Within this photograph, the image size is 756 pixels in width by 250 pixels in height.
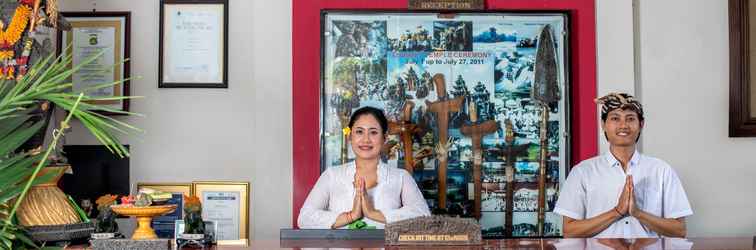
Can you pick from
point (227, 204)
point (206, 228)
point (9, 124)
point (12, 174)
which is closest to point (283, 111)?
point (227, 204)

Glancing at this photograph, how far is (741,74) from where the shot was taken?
474 cm

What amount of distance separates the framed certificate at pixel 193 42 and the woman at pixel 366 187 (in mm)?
897

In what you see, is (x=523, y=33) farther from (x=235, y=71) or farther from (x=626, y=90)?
(x=235, y=71)

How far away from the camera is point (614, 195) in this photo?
408 cm

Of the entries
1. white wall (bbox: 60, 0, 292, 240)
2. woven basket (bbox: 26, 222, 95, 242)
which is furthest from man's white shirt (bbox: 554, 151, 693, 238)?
woven basket (bbox: 26, 222, 95, 242)

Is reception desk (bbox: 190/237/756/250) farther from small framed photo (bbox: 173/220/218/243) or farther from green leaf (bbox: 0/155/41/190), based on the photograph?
green leaf (bbox: 0/155/41/190)

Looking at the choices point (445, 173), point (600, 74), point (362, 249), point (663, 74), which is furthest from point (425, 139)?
point (362, 249)

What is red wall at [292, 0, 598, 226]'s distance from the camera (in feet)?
15.7

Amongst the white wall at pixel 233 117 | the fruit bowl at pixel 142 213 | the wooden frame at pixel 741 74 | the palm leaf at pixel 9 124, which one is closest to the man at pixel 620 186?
the wooden frame at pixel 741 74

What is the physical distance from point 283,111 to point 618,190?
176cm

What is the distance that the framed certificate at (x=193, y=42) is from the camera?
4785 mm

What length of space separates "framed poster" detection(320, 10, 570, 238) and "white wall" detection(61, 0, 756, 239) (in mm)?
254

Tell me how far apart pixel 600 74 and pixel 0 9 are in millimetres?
2947

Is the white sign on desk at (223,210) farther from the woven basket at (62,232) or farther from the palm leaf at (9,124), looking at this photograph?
the palm leaf at (9,124)
